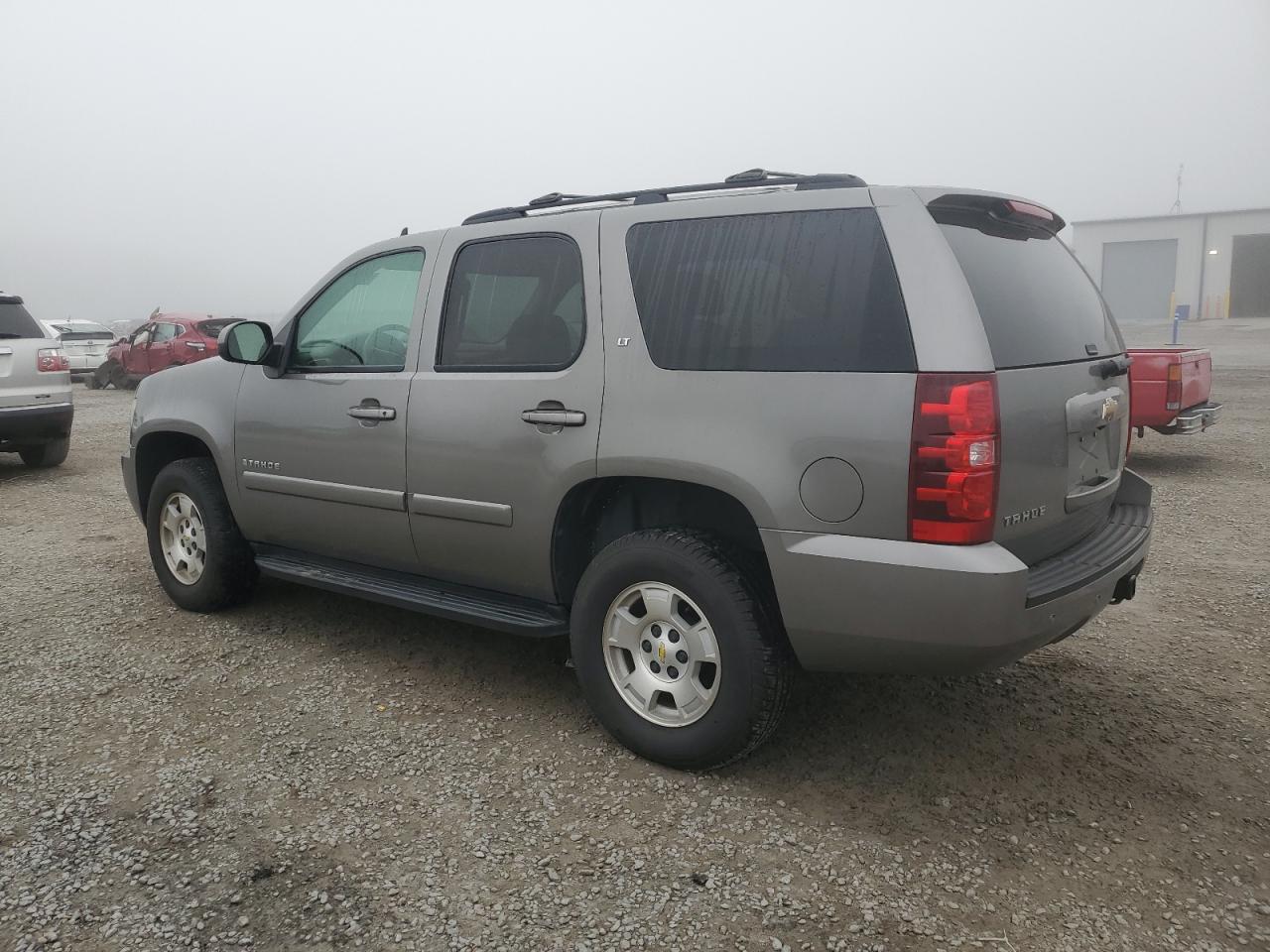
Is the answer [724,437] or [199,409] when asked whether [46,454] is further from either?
[724,437]

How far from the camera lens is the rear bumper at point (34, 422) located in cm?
861

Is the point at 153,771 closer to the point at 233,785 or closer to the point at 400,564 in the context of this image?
A: the point at 233,785

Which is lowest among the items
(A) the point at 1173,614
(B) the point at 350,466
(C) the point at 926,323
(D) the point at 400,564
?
(A) the point at 1173,614

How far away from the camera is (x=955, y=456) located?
2.64 meters

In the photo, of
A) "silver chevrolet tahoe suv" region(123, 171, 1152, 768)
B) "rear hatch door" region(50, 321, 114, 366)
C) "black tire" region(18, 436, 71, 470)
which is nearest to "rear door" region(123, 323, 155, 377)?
"rear hatch door" region(50, 321, 114, 366)

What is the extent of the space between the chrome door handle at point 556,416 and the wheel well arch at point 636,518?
0.21m

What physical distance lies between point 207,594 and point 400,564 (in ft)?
4.48

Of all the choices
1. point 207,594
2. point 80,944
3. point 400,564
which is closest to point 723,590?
point 400,564

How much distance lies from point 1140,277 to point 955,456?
45216mm

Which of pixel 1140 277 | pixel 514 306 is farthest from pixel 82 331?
pixel 1140 277

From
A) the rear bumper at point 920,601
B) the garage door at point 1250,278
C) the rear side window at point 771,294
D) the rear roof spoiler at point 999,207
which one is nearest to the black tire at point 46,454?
the rear side window at point 771,294

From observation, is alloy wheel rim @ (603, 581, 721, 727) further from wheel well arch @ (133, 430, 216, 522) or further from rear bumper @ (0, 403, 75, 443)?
rear bumper @ (0, 403, 75, 443)

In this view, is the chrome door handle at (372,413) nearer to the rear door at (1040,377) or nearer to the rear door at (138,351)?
the rear door at (1040,377)

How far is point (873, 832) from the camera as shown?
2.90m
